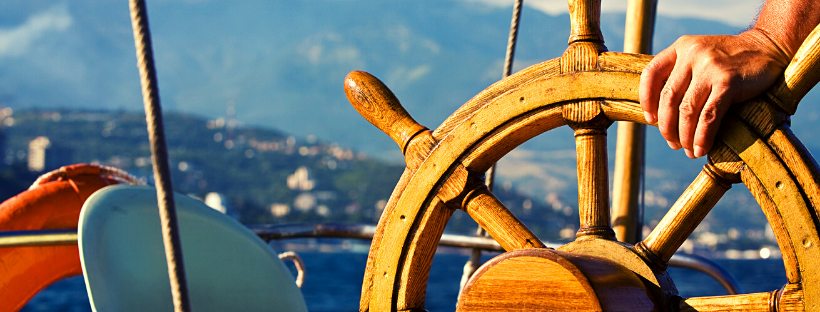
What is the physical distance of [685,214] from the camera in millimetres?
1297

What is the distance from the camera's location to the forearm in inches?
43.9

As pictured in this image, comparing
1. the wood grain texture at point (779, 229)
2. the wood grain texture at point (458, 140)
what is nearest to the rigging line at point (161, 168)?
the wood grain texture at point (458, 140)

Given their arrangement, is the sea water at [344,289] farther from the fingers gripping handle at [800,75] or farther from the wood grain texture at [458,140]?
the fingers gripping handle at [800,75]

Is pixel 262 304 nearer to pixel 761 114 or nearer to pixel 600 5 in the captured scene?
pixel 600 5

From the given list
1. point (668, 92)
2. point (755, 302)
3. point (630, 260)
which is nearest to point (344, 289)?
point (630, 260)

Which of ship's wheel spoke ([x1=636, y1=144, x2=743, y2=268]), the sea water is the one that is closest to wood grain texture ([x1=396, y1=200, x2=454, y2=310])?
ship's wheel spoke ([x1=636, y1=144, x2=743, y2=268])

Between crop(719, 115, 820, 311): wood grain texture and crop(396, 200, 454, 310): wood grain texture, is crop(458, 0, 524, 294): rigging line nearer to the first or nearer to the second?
crop(396, 200, 454, 310): wood grain texture

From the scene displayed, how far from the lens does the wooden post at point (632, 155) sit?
91.0 inches

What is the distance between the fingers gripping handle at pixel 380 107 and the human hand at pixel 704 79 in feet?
1.67

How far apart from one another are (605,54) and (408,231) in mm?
478

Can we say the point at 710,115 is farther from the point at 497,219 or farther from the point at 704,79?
the point at 497,219

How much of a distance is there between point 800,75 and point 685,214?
31 centimetres

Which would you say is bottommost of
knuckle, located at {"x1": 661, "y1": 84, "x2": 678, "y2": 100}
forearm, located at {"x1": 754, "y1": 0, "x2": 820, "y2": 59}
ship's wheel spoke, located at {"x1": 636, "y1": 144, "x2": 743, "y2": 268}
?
ship's wheel spoke, located at {"x1": 636, "y1": 144, "x2": 743, "y2": 268}

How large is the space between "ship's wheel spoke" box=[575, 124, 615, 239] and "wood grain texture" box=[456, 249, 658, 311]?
5.3 inches
